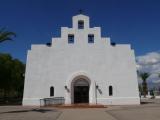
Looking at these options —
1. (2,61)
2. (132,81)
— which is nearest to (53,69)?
(132,81)

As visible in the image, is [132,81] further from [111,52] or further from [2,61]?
[2,61]

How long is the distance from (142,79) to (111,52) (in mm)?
43227

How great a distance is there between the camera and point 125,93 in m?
35.7

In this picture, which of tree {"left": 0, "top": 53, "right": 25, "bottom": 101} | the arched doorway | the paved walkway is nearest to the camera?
the paved walkway

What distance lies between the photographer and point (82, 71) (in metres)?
36.0

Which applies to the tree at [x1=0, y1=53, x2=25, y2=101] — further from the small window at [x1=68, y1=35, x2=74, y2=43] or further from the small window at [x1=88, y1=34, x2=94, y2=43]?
the small window at [x1=88, y1=34, x2=94, y2=43]

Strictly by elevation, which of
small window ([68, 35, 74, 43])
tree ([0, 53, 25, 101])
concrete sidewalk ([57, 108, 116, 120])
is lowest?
concrete sidewalk ([57, 108, 116, 120])

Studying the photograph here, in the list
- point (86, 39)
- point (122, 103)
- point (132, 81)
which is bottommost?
point (122, 103)

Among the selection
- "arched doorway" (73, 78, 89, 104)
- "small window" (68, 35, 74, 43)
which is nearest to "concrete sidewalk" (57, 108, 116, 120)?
"arched doorway" (73, 78, 89, 104)

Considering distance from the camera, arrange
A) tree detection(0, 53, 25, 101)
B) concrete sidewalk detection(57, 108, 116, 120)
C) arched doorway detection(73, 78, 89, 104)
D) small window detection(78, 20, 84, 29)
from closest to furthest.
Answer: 1. concrete sidewalk detection(57, 108, 116, 120)
2. arched doorway detection(73, 78, 89, 104)
3. small window detection(78, 20, 84, 29)
4. tree detection(0, 53, 25, 101)

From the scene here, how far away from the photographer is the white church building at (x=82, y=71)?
3547 centimetres

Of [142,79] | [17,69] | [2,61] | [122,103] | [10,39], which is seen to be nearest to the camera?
[10,39]

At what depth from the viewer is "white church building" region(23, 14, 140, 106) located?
3547 centimetres

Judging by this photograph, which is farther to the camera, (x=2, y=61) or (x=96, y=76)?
(x=2, y=61)
